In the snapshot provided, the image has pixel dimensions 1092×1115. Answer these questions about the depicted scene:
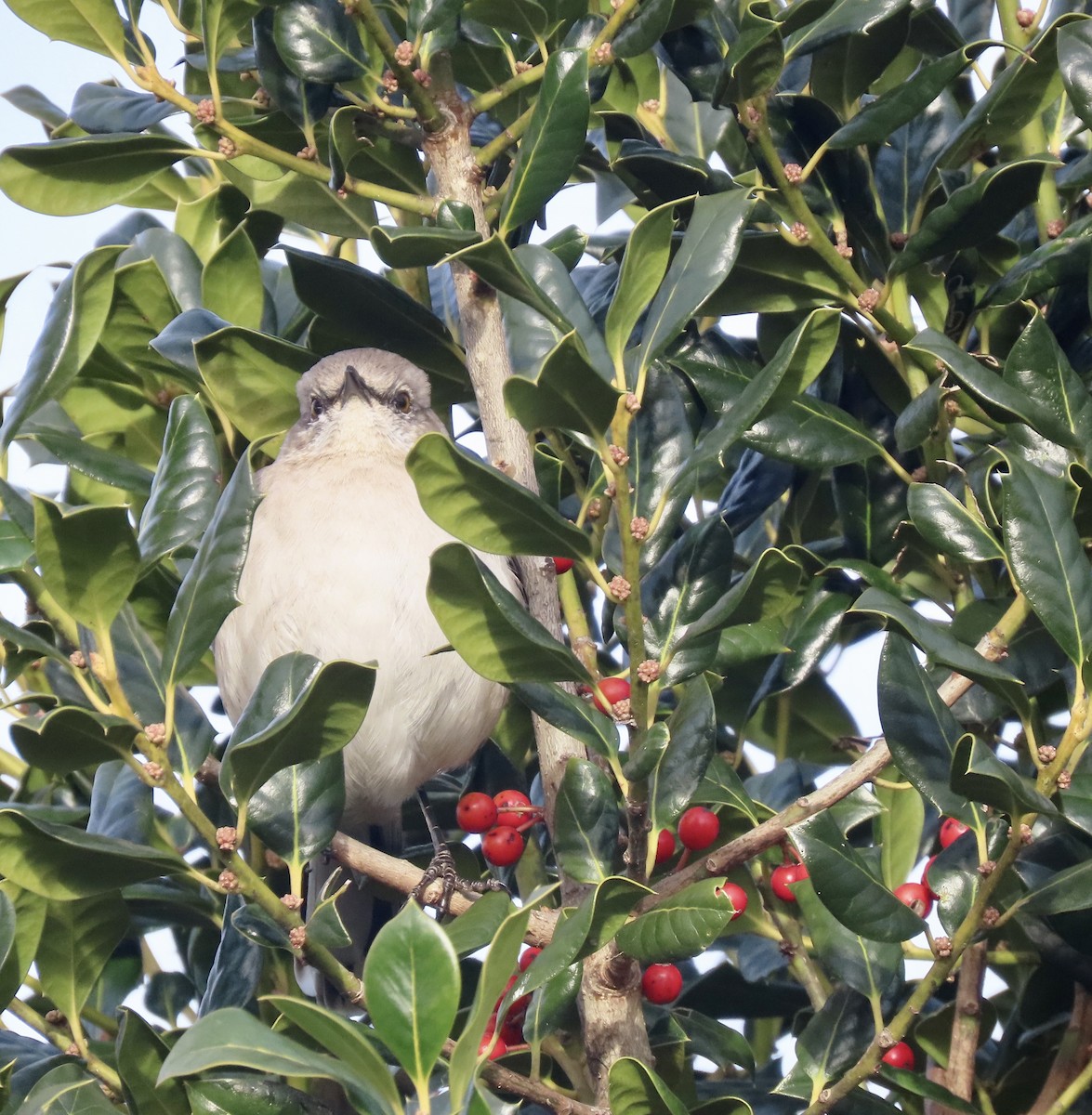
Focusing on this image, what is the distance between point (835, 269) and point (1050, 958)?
1.22 metres

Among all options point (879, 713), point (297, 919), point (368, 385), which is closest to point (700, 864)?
point (879, 713)

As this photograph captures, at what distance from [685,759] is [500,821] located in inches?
35.7

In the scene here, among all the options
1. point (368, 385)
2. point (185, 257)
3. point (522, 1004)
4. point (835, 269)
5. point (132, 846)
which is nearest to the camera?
point (132, 846)

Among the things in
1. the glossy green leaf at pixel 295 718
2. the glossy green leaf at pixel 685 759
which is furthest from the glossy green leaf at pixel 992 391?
the glossy green leaf at pixel 295 718

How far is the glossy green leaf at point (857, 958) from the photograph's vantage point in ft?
7.34

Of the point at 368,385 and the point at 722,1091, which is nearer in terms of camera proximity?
the point at 722,1091

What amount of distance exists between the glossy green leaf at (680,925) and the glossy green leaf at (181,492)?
2.80 ft

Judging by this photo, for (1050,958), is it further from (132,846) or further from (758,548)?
(132,846)

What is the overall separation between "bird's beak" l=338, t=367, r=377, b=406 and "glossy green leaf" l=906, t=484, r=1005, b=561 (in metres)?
2.09

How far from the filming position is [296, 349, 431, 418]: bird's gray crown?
3.85 meters

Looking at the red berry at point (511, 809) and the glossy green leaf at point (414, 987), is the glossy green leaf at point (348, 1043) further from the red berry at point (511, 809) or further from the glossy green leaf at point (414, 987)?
the red berry at point (511, 809)

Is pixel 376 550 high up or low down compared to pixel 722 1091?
up

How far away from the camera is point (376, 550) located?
3.49 m

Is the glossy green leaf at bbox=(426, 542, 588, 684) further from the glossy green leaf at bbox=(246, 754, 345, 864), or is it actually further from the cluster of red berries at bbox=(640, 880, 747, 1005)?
the cluster of red berries at bbox=(640, 880, 747, 1005)
